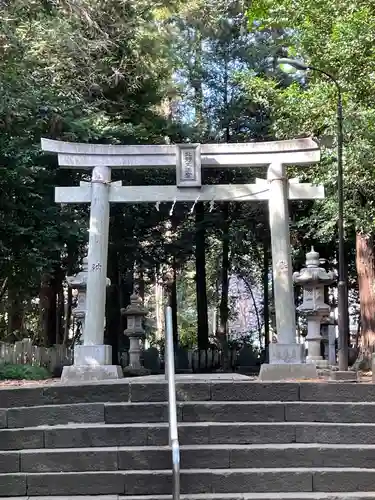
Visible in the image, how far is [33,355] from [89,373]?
6615mm

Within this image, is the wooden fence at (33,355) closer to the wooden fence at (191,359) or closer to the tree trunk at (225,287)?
the wooden fence at (191,359)

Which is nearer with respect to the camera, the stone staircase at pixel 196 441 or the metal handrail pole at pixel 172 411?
the metal handrail pole at pixel 172 411

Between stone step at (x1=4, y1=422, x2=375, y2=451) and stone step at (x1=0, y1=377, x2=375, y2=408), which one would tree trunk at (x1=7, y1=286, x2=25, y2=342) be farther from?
stone step at (x1=4, y1=422, x2=375, y2=451)

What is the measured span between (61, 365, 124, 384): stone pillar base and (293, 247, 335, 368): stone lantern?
5953 millimetres

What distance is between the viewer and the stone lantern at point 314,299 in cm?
1445

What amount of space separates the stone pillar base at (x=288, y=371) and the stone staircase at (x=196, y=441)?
3.01 meters

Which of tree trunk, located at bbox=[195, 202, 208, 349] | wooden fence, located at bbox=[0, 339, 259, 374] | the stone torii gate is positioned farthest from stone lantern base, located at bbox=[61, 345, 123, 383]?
tree trunk, located at bbox=[195, 202, 208, 349]

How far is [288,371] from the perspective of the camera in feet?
31.7

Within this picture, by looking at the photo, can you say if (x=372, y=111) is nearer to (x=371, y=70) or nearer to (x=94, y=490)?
(x=371, y=70)

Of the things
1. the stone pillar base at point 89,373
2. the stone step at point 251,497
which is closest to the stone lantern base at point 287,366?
the stone pillar base at point 89,373

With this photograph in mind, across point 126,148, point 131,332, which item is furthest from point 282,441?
point 131,332

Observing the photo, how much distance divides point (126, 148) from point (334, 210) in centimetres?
654

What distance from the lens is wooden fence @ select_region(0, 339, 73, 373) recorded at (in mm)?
14008

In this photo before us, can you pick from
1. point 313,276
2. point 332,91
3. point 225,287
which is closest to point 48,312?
point 225,287
